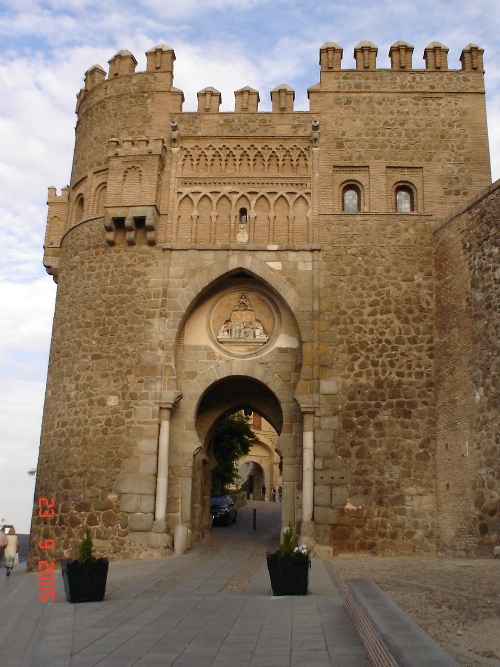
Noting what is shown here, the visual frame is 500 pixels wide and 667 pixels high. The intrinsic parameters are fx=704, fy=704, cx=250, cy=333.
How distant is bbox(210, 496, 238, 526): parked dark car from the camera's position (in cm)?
2146

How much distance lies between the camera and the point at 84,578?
337 inches

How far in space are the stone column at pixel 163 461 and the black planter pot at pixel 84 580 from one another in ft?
15.8

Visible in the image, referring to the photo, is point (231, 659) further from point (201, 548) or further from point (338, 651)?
point (201, 548)

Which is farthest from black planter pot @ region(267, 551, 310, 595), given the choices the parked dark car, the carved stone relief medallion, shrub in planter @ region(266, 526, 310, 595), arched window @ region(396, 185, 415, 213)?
the parked dark car

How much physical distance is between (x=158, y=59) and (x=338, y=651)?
14.3 meters

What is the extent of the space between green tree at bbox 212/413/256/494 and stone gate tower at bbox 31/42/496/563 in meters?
8.68

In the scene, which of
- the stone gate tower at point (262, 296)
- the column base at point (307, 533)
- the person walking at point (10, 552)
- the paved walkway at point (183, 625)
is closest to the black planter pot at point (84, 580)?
the paved walkway at point (183, 625)

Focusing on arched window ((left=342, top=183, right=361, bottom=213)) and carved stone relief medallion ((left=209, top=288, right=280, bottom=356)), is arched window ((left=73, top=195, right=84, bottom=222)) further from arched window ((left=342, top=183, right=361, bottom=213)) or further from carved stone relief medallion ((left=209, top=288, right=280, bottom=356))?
arched window ((left=342, top=183, right=361, bottom=213))

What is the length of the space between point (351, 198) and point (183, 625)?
10.8 metres

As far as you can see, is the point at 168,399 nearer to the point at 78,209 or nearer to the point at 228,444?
the point at 78,209

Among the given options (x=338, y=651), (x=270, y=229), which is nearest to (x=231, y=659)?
(x=338, y=651)

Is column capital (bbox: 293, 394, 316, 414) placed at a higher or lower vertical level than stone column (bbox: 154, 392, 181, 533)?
higher

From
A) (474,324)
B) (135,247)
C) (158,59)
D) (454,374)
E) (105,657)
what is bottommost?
(105,657)

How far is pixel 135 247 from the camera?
600 inches
